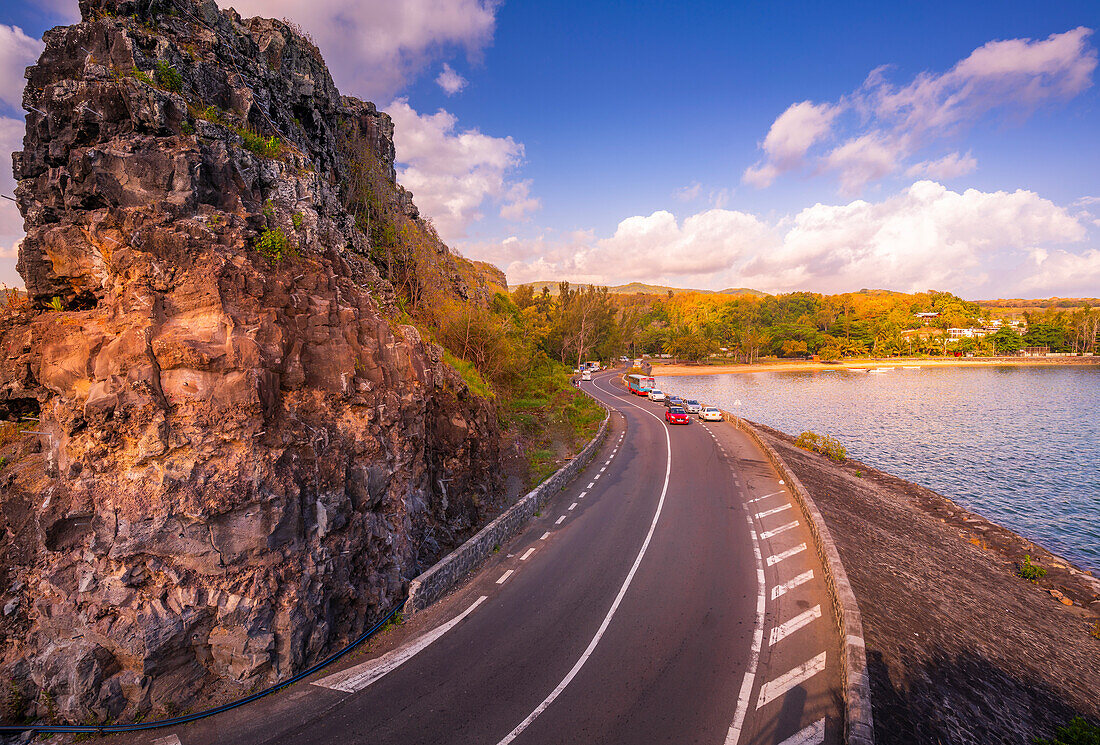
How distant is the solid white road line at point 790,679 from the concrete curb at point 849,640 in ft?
1.53

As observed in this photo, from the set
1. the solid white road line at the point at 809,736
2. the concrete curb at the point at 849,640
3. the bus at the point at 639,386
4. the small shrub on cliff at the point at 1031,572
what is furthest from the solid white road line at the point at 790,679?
the bus at the point at 639,386

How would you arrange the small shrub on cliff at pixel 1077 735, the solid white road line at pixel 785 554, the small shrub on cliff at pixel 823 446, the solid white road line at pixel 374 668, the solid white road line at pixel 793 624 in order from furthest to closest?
the small shrub on cliff at pixel 823 446 < the solid white road line at pixel 785 554 < the solid white road line at pixel 793 624 < the solid white road line at pixel 374 668 < the small shrub on cliff at pixel 1077 735

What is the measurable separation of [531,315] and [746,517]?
45.6m

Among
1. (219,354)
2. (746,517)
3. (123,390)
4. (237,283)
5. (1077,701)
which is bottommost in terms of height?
(1077,701)

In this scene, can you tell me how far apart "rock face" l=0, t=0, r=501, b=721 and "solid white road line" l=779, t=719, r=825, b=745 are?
7718 millimetres

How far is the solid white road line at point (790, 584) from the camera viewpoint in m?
10.8

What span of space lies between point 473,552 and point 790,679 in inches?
289

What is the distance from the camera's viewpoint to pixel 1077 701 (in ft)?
31.2

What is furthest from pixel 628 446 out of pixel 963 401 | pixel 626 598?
pixel 963 401

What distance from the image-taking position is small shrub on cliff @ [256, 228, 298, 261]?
33.9 ft

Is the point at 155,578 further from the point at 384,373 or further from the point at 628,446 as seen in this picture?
the point at 628,446

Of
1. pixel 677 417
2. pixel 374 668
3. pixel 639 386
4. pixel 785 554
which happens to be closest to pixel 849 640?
pixel 785 554

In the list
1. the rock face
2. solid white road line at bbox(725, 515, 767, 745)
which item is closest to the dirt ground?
solid white road line at bbox(725, 515, 767, 745)

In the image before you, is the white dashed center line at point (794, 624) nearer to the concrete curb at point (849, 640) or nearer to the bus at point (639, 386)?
the concrete curb at point (849, 640)
